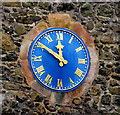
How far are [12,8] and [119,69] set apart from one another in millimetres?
2404

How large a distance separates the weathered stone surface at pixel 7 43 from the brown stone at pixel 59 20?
83cm

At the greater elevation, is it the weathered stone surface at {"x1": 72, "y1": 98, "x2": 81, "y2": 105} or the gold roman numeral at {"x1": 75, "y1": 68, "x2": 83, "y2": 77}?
the gold roman numeral at {"x1": 75, "y1": 68, "x2": 83, "y2": 77}

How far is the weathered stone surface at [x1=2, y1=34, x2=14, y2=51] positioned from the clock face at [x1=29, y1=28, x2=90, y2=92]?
1.29ft

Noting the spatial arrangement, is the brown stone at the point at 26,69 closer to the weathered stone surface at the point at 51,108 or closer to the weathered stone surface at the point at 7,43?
the weathered stone surface at the point at 7,43

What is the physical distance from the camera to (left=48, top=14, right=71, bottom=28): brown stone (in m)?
5.01

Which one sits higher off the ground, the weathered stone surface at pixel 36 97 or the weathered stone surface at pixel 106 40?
the weathered stone surface at pixel 106 40

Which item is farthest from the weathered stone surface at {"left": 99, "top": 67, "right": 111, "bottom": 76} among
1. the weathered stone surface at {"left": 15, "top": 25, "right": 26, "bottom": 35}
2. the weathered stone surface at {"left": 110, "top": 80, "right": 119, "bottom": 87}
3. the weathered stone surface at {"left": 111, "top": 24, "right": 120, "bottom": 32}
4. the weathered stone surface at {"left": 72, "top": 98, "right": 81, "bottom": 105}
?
the weathered stone surface at {"left": 15, "top": 25, "right": 26, "bottom": 35}

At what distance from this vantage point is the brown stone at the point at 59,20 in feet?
16.4

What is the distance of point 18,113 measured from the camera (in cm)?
489

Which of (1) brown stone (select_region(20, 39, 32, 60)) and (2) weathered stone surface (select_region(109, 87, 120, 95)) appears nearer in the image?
(1) brown stone (select_region(20, 39, 32, 60))

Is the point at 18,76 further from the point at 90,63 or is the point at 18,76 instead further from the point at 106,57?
the point at 106,57

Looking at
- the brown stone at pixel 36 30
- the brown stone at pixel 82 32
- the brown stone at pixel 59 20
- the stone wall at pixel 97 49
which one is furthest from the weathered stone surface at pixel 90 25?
the brown stone at pixel 36 30

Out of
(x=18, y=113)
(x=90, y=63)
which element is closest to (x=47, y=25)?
(x=90, y=63)

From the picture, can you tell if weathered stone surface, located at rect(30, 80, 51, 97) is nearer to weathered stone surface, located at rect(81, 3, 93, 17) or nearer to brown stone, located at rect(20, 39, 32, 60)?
brown stone, located at rect(20, 39, 32, 60)
